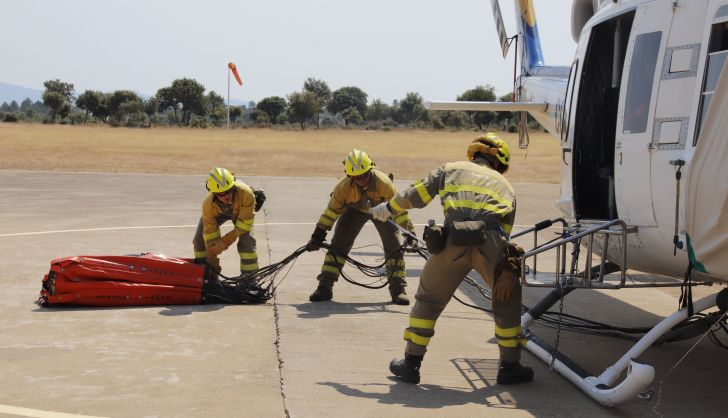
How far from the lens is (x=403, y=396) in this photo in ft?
21.7

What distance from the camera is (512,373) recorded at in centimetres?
693

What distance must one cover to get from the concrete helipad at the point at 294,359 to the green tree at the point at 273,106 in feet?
315

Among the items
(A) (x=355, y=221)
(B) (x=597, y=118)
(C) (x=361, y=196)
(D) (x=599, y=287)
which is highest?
(B) (x=597, y=118)

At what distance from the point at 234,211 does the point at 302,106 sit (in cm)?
8962

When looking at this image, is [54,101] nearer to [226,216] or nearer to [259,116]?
[259,116]

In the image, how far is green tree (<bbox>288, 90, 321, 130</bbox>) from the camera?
98625 millimetres

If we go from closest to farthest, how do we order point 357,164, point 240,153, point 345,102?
1. point 357,164
2. point 240,153
3. point 345,102

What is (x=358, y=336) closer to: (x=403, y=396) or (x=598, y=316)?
(x=403, y=396)

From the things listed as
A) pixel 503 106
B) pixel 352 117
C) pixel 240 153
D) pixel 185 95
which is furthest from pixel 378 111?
pixel 503 106

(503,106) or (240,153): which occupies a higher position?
(503,106)

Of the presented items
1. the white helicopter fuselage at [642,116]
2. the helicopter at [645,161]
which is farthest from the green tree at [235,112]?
the white helicopter fuselage at [642,116]

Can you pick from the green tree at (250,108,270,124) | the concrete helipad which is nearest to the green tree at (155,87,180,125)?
the green tree at (250,108,270,124)

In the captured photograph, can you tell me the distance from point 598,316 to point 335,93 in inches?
4830

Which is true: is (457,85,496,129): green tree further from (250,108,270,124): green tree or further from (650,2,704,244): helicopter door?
(650,2,704,244): helicopter door
